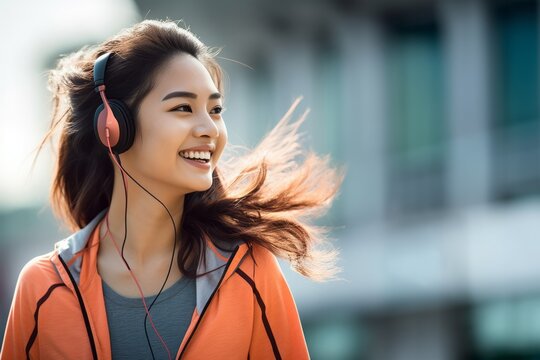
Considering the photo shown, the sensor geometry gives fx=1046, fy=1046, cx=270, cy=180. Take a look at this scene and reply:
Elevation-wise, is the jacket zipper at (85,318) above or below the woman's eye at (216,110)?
below

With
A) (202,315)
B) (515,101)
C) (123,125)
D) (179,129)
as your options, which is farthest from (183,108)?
(515,101)

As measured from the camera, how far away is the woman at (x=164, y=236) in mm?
3979

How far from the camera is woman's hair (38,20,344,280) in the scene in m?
4.14

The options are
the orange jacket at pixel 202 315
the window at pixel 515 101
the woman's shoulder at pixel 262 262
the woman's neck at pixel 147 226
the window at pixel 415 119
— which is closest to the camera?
the orange jacket at pixel 202 315

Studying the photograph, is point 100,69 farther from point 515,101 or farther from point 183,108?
point 515,101

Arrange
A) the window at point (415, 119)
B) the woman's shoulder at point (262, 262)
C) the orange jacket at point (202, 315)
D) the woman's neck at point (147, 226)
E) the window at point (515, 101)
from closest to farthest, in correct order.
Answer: the orange jacket at point (202, 315), the woman's shoulder at point (262, 262), the woman's neck at point (147, 226), the window at point (515, 101), the window at point (415, 119)

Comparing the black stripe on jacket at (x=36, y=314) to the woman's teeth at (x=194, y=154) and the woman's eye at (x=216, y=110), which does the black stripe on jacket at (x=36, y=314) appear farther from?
the woman's eye at (x=216, y=110)

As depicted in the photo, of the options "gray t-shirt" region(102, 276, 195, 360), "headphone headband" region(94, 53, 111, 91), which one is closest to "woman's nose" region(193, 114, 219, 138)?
"headphone headband" region(94, 53, 111, 91)

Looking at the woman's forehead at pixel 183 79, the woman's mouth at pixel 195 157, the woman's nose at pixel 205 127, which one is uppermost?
the woman's forehead at pixel 183 79

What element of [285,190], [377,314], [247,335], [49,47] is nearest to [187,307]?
[247,335]

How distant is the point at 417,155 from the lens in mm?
17078

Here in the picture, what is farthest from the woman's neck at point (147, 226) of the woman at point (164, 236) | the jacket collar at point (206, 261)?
the jacket collar at point (206, 261)

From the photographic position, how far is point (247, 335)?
156 inches

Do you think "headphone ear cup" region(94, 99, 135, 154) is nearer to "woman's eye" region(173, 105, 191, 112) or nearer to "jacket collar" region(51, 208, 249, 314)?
"woman's eye" region(173, 105, 191, 112)
